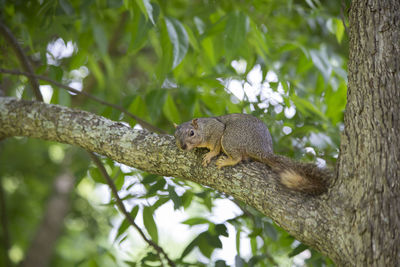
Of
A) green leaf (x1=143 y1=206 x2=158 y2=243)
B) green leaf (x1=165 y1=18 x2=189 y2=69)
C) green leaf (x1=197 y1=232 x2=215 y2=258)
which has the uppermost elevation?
green leaf (x1=165 y1=18 x2=189 y2=69)

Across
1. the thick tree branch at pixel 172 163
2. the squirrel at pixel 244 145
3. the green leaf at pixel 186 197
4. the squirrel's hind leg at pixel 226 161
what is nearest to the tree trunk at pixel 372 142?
the thick tree branch at pixel 172 163

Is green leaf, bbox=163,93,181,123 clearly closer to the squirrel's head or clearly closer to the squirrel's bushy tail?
the squirrel's head

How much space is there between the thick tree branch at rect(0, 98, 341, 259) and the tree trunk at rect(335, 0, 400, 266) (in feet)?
0.40

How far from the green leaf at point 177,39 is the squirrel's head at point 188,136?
20.6 inches

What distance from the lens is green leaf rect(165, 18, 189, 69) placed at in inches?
127

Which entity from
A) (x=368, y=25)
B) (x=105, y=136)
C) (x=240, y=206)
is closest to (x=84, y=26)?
(x=105, y=136)

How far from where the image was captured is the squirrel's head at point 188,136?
9.14 feet

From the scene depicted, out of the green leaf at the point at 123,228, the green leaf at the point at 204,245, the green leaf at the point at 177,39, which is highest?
the green leaf at the point at 177,39

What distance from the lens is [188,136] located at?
296 centimetres

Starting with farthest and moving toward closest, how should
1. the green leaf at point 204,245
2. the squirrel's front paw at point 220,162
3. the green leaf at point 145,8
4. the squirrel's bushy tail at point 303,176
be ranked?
the green leaf at point 204,245, the green leaf at point 145,8, the squirrel's front paw at point 220,162, the squirrel's bushy tail at point 303,176

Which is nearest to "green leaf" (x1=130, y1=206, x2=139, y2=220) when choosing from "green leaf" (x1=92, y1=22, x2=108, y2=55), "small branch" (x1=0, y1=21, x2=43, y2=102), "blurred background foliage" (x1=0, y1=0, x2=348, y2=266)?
"blurred background foliage" (x1=0, y1=0, x2=348, y2=266)

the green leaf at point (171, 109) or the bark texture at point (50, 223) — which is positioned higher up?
the green leaf at point (171, 109)

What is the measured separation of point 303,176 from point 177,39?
1.64 metres

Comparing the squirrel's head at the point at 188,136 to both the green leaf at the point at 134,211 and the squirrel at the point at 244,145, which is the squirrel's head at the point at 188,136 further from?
the green leaf at the point at 134,211
